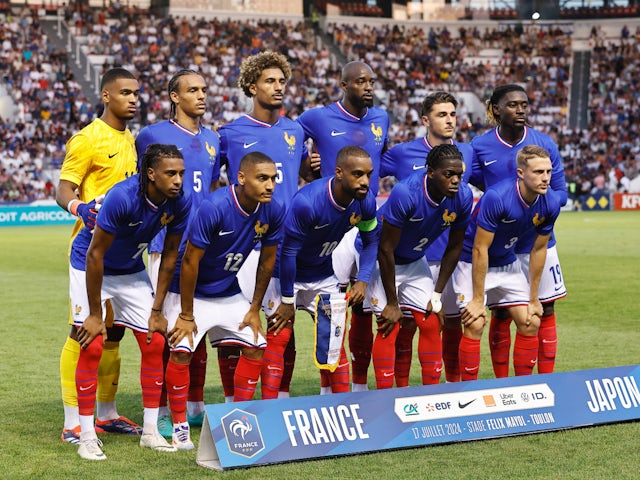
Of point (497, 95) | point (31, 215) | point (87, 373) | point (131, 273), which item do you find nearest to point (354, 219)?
point (131, 273)

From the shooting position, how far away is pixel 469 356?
7.09 metres

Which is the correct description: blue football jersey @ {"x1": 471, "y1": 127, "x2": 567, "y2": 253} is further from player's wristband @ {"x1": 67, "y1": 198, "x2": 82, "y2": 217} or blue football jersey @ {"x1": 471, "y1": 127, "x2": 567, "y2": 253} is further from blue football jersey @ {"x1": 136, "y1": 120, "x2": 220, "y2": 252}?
player's wristband @ {"x1": 67, "y1": 198, "x2": 82, "y2": 217}


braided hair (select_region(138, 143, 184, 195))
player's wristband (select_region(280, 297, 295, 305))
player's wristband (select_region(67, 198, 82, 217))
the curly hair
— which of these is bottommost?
player's wristband (select_region(280, 297, 295, 305))

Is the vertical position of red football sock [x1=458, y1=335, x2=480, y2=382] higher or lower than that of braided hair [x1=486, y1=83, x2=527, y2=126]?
lower

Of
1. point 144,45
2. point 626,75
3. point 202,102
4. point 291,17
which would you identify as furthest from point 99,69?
point 202,102

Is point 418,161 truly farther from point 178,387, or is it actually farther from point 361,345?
point 178,387

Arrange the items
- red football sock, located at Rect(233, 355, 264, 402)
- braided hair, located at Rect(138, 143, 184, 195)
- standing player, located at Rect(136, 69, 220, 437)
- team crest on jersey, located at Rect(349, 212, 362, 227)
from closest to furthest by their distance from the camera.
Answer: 1. braided hair, located at Rect(138, 143, 184, 195)
2. red football sock, located at Rect(233, 355, 264, 402)
3. team crest on jersey, located at Rect(349, 212, 362, 227)
4. standing player, located at Rect(136, 69, 220, 437)

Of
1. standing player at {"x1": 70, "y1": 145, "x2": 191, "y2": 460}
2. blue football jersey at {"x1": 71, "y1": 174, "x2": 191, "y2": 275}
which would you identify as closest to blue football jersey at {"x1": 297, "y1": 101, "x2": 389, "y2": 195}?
blue football jersey at {"x1": 71, "y1": 174, "x2": 191, "y2": 275}

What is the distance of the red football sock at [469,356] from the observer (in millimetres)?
7090

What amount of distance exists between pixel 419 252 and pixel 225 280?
62.6 inches

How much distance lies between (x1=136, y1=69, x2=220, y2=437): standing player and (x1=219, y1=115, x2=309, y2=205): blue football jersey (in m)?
0.18

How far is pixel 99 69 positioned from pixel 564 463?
34834mm

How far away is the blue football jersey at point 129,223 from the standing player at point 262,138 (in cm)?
92

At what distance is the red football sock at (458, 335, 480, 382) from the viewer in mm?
7090
